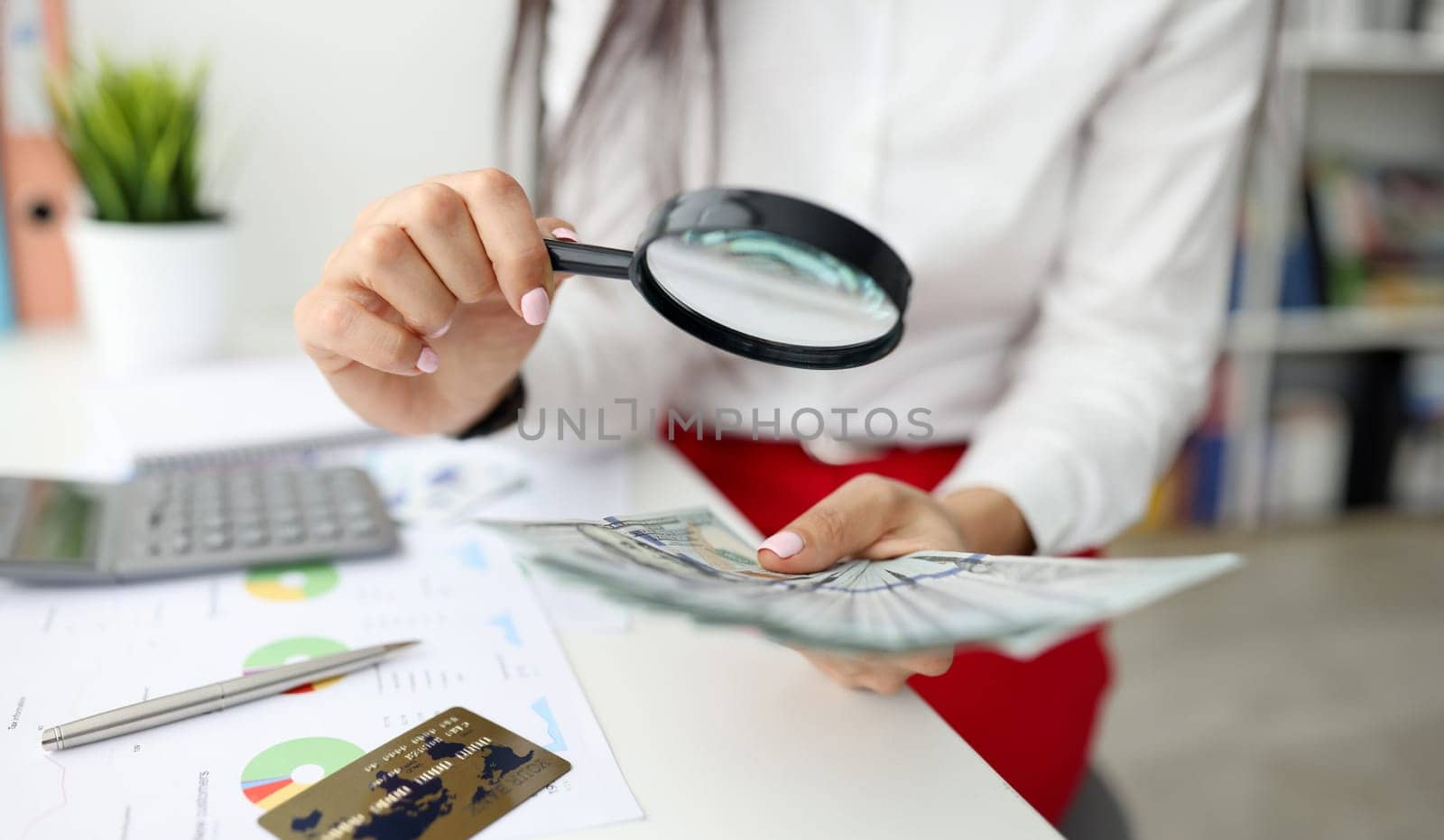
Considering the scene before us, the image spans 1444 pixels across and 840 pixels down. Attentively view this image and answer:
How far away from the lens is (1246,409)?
2.03 m

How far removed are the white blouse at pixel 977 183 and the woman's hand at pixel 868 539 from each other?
241 millimetres

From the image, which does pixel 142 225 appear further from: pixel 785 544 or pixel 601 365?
pixel 785 544

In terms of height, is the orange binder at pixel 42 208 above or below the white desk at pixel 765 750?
above

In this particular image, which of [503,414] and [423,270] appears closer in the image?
[423,270]

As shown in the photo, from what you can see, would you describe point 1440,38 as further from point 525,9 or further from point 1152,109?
point 525,9

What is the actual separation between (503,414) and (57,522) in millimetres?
232

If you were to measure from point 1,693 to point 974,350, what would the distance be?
648 millimetres

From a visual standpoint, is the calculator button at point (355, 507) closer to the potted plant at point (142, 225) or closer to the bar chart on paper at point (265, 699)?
the bar chart on paper at point (265, 699)

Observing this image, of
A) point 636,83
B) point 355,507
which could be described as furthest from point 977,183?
point 355,507

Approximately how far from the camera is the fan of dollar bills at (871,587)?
304 mm

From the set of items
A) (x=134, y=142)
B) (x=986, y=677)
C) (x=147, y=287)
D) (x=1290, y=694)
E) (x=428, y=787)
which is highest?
(x=134, y=142)

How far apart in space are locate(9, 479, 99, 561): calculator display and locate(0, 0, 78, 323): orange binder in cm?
63

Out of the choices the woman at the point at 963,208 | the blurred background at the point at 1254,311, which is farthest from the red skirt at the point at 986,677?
the blurred background at the point at 1254,311

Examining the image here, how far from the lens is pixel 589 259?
1.45 feet
